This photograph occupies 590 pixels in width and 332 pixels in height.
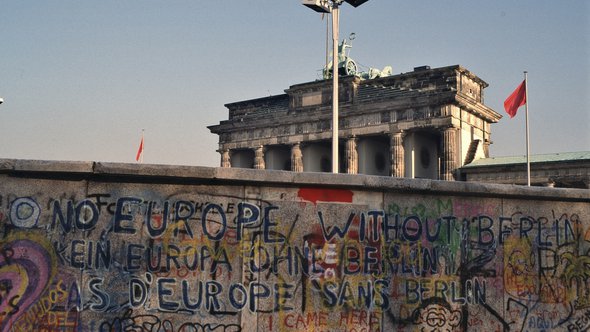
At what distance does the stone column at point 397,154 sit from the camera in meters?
51.6

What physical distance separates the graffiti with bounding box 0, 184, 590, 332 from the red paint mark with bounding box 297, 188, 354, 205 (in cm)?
2

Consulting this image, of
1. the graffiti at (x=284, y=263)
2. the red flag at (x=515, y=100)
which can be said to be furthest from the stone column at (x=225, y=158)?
the graffiti at (x=284, y=263)

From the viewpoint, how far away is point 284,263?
8.70 metres

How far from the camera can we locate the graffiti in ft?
26.1

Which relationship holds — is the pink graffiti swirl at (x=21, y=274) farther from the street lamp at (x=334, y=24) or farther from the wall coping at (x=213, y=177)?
the street lamp at (x=334, y=24)

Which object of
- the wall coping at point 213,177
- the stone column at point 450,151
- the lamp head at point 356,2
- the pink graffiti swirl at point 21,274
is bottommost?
the pink graffiti swirl at point 21,274

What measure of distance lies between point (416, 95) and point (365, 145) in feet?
23.8

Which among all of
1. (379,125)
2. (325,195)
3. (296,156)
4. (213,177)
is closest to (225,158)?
(296,156)

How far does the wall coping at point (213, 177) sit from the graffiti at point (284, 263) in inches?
7.1

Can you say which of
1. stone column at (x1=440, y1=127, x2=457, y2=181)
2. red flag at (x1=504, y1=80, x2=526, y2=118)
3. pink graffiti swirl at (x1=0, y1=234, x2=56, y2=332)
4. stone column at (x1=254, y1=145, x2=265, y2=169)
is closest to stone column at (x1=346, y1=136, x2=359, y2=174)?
stone column at (x1=440, y1=127, x2=457, y2=181)

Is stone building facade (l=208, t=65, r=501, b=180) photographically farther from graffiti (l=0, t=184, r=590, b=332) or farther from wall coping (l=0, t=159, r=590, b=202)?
wall coping (l=0, t=159, r=590, b=202)

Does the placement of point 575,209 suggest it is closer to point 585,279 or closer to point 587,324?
point 585,279

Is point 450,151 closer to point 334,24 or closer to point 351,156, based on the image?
point 351,156

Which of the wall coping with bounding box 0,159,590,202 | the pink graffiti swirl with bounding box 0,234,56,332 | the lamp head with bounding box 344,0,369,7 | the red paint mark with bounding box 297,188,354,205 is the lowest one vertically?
the pink graffiti swirl with bounding box 0,234,56,332
